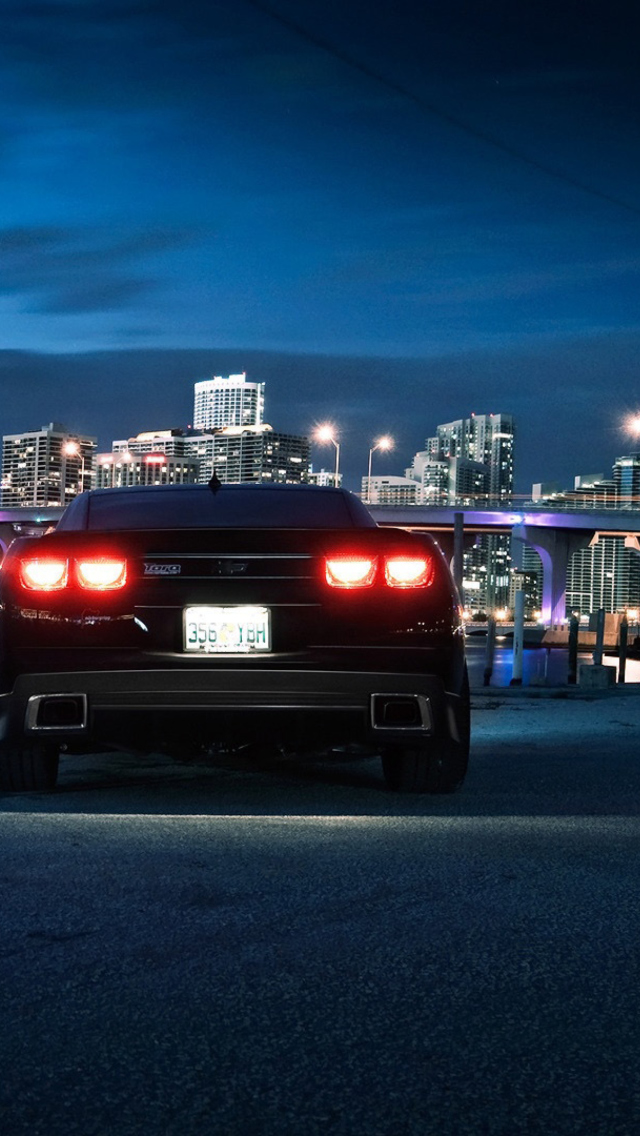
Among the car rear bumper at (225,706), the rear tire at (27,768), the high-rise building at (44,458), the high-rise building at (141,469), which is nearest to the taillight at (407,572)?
the car rear bumper at (225,706)

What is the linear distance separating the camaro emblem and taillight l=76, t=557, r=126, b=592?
11 centimetres

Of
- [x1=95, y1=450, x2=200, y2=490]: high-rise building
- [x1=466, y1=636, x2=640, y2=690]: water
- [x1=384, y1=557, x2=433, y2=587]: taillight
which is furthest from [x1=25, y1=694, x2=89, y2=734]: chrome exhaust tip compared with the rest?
[x1=95, y1=450, x2=200, y2=490]: high-rise building

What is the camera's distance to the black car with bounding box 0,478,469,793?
5.88 meters

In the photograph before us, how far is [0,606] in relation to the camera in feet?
19.9

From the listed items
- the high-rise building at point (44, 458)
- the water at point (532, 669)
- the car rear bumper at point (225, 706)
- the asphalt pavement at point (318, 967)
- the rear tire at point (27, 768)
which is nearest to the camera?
the asphalt pavement at point (318, 967)

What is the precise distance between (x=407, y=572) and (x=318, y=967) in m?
2.77

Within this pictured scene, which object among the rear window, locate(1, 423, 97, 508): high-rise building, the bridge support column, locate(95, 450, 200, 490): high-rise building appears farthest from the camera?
locate(1, 423, 97, 508): high-rise building

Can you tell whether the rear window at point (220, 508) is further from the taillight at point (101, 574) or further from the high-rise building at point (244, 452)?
the high-rise building at point (244, 452)

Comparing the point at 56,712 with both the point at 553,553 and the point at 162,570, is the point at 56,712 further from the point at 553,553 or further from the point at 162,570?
the point at 553,553

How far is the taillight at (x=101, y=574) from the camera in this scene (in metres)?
5.95

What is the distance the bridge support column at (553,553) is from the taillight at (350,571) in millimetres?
84740

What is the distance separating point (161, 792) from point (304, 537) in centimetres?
163

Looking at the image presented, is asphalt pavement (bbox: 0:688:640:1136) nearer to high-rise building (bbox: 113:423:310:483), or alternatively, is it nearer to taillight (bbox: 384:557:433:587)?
taillight (bbox: 384:557:433:587)

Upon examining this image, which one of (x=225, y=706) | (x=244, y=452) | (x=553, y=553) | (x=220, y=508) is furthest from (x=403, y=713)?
(x=244, y=452)
